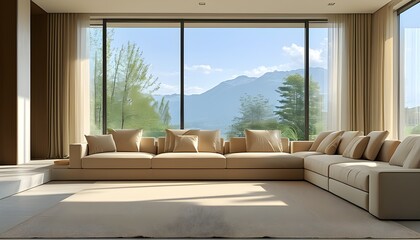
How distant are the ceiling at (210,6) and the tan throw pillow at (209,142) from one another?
2317 millimetres

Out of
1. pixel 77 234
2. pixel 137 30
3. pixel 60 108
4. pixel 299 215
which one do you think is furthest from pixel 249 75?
pixel 77 234

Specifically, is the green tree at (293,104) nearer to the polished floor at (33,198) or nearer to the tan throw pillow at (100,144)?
the tan throw pillow at (100,144)

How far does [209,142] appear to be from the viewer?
28.6ft

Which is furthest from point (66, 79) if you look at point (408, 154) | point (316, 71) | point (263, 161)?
point (316, 71)

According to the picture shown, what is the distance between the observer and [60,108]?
32.9ft

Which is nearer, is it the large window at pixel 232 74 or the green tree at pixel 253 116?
the large window at pixel 232 74

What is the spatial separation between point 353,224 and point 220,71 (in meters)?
12.6

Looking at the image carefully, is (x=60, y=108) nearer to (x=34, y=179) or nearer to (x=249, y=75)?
(x=34, y=179)

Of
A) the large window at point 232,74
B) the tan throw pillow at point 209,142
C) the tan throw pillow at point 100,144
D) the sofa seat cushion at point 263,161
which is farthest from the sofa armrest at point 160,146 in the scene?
the large window at point 232,74

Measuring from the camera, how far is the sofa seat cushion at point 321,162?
6683 millimetres

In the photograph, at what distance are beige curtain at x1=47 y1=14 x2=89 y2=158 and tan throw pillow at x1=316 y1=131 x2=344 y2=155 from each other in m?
4.54

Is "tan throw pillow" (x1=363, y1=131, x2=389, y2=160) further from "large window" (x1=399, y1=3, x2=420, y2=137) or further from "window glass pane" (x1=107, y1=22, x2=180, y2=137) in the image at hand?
"window glass pane" (x1=107, y1=22, x2=180, y2=137)

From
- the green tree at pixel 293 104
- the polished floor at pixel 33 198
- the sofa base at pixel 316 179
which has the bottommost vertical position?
the polished floor at pixel 33 198

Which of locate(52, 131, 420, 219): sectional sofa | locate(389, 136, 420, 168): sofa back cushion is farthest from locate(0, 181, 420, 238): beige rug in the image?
locate(389, 136, 420, 168): sofa back cushion
